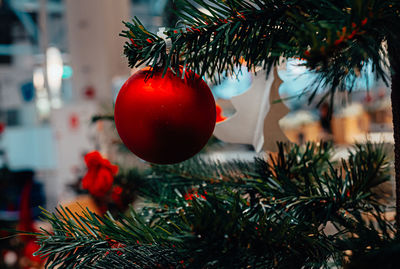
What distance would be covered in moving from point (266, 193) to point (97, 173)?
0.38m

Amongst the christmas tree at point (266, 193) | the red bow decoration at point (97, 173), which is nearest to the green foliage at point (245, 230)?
the christmas tree at point (266, 193)

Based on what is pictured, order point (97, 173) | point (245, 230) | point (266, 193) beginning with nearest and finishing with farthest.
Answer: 1. point (245, 230)
2. point (266, 193)
3. point (97, 173)

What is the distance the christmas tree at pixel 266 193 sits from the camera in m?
0.27

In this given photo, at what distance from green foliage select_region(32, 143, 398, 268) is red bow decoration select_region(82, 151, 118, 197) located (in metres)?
0.19

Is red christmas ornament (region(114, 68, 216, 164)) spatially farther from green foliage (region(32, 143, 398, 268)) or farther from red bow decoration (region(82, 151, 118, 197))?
red bow decoration (region(82, 151, 118, 197))

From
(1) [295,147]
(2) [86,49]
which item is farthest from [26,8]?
(1) [295,147]

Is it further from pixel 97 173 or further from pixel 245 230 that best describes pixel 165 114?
pixel 97 173

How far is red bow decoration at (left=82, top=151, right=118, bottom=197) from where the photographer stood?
26.8 inches

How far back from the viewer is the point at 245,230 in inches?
11.5

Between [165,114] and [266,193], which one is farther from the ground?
[165,114]

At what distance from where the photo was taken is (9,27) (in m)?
4.80

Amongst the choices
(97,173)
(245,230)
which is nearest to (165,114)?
(245,230)

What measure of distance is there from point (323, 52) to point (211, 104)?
0.50ft

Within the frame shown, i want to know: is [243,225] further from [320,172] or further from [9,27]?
[9,27]
